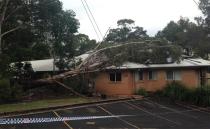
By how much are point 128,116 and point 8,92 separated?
28.1 feet

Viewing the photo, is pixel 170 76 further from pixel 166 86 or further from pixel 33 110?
pixel 33 110

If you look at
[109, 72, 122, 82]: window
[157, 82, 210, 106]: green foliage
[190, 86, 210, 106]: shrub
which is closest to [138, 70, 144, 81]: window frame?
[109, 72, 122, 82]: window

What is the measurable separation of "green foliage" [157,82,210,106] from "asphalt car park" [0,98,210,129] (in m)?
1.16

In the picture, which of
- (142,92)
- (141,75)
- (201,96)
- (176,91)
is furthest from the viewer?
(141,75)

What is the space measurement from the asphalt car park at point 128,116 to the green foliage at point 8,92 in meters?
4.53

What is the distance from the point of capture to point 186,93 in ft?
103

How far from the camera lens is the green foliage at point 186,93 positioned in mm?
29922

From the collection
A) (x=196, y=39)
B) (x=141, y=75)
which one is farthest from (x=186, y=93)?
(x=196, y=39)

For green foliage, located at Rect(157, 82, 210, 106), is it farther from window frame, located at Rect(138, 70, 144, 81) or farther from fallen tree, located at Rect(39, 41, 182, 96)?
fallen tree, located at Rect(39, 41, 182, 96)

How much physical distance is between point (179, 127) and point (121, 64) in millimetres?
10313

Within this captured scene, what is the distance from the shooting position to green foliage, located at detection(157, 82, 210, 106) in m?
29.9

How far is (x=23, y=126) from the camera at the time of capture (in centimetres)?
1947

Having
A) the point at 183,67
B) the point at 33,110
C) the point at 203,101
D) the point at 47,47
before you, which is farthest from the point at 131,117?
the point at 47,47

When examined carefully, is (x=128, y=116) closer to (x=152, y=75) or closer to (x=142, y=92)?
(x=142, y=92)
